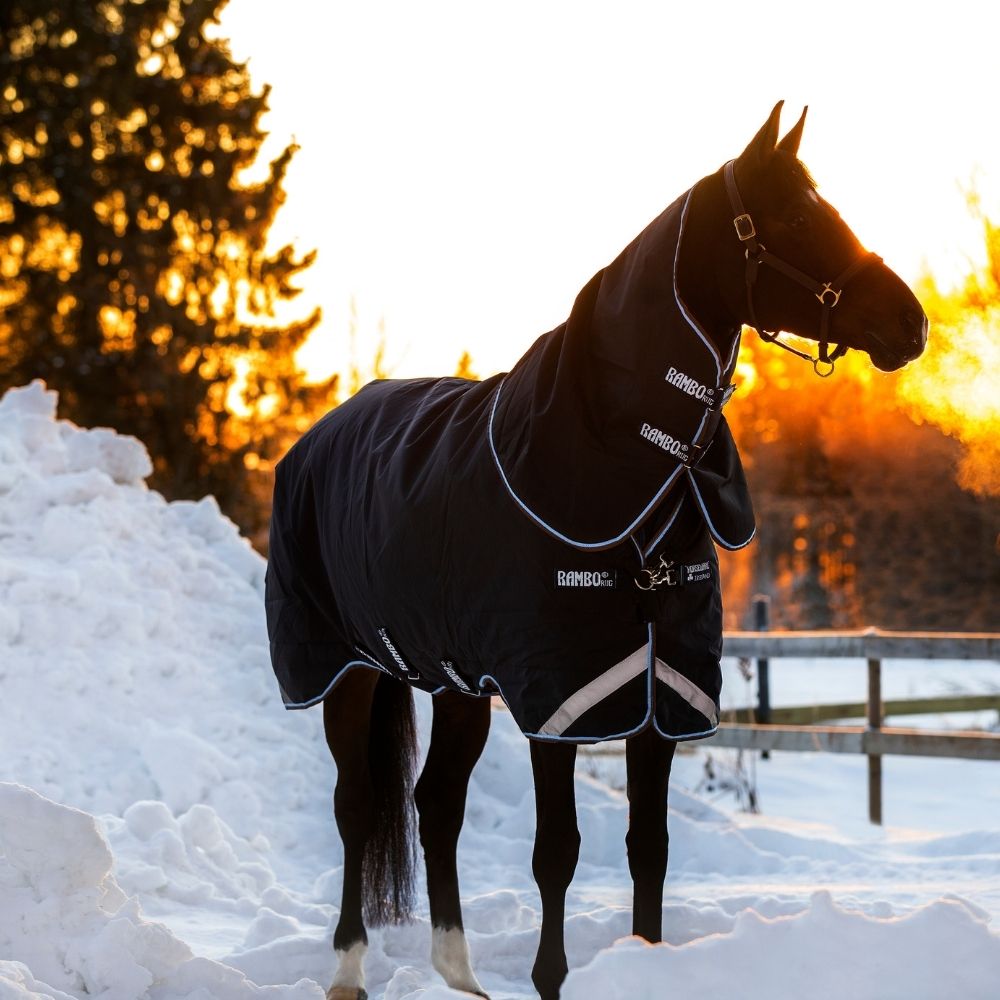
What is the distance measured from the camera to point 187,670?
6.45m

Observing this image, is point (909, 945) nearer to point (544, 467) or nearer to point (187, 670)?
point (544, 467)

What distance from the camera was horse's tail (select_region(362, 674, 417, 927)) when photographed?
3963mm

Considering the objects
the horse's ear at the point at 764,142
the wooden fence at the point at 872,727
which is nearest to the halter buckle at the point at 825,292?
the horse's ear at the point at 764,142

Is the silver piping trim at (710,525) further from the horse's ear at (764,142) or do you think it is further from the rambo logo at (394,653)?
the rambo logo at (394,653)

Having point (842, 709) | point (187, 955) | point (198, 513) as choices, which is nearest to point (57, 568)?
point (198, 513)

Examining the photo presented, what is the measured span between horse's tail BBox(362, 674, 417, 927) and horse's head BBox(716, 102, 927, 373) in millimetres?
1920

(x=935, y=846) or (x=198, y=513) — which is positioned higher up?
(x=198, y=513)

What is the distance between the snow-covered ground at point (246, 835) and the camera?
2.45 metres

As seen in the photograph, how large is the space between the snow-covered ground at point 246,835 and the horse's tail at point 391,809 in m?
0.13

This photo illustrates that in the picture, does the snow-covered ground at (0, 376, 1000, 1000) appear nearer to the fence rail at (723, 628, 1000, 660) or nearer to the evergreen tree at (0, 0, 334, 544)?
the fence rail at (723, 628, 1000, 660)

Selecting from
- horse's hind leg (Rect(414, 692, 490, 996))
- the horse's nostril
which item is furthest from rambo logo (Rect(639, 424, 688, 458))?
horse's hind leg (Rect(414, 692, 490, 996))

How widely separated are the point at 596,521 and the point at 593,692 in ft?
1.22

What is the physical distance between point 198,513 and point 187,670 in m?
1.65

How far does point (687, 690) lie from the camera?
2926mm
